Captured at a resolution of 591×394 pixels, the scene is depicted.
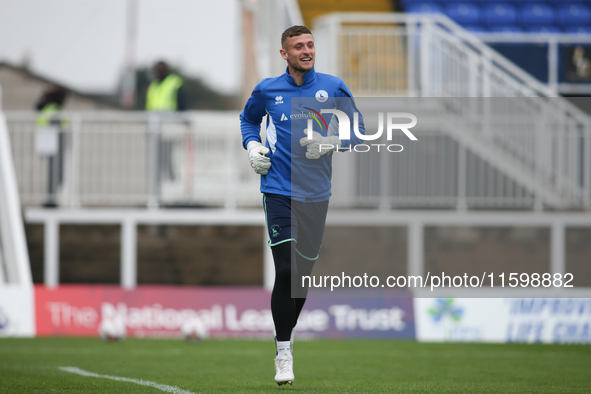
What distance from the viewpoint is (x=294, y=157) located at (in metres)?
5.14

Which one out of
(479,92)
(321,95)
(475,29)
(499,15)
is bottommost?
(321,95)

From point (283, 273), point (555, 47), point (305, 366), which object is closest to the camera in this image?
point (283, 273)

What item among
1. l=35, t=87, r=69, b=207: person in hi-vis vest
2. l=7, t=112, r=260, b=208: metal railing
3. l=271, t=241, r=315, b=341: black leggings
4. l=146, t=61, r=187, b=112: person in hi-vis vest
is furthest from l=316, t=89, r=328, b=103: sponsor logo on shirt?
l=35, t=87, r=69, b=207: person in hi-vis vest

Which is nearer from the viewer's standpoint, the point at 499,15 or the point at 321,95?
the point at 321,95

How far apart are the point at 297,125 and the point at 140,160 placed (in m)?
7.21

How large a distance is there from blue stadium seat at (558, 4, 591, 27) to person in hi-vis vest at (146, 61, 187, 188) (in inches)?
296

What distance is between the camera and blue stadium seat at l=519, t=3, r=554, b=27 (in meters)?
15.4

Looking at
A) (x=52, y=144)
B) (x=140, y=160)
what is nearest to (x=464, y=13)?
(x=140, y=160)

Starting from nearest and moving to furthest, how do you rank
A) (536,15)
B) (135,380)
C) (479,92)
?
(135,380) < (479,92) < (536,15)

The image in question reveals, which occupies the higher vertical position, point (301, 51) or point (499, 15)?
point (499, 15)

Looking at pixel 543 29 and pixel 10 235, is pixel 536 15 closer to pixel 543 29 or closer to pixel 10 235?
pixel 543 29

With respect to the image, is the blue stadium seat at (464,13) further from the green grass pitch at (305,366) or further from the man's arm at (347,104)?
the man's arm at (347,104)

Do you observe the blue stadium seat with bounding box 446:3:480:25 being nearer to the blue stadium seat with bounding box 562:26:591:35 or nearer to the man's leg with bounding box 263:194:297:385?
the blue stadium seat with bounding box 562:26:591:35

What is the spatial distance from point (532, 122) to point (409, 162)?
1741mm
